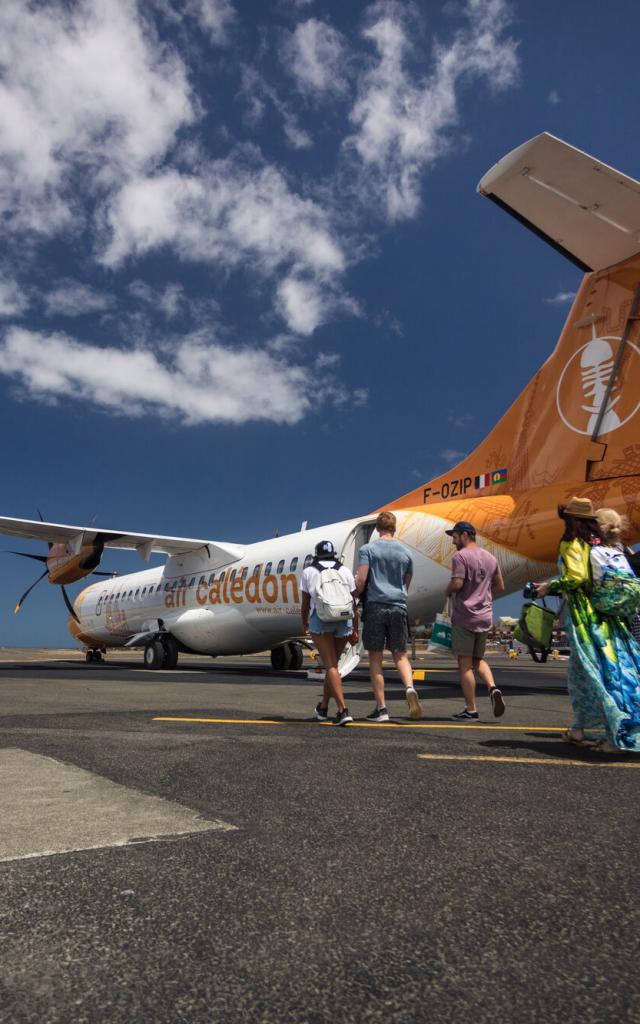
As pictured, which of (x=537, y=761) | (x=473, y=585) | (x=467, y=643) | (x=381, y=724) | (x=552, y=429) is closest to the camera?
(x=537, y=761)

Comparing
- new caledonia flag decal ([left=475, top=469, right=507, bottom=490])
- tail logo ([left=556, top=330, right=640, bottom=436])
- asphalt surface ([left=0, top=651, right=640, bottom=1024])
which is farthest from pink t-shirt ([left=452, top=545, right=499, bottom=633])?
new caledonia flag decal ([left=475, top=469, right=507, bottom=490])

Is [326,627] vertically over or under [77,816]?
over

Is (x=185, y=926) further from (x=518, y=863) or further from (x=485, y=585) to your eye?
(x=485, y=585)

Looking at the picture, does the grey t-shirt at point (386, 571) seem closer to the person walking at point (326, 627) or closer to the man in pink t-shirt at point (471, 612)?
the person walking at point (326, 627)

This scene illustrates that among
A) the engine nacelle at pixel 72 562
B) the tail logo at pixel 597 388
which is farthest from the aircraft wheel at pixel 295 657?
the tail logo at pixel 597 388

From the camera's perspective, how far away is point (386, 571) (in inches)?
272

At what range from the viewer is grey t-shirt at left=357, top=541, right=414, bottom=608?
6836mm

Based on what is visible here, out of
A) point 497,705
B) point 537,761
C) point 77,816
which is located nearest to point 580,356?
point 497,705

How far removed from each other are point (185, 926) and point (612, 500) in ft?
27.1

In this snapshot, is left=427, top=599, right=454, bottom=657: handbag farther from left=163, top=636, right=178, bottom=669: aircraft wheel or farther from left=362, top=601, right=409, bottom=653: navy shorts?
left=163, top=636, right=178, bottom=669: aircraft wheel

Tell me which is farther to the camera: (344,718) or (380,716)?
(380,716)

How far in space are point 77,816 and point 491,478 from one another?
9194 millimetres

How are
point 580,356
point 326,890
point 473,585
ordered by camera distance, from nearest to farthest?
point 326,890, point 473,585, point 580,356

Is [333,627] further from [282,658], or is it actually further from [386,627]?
[282,658]
